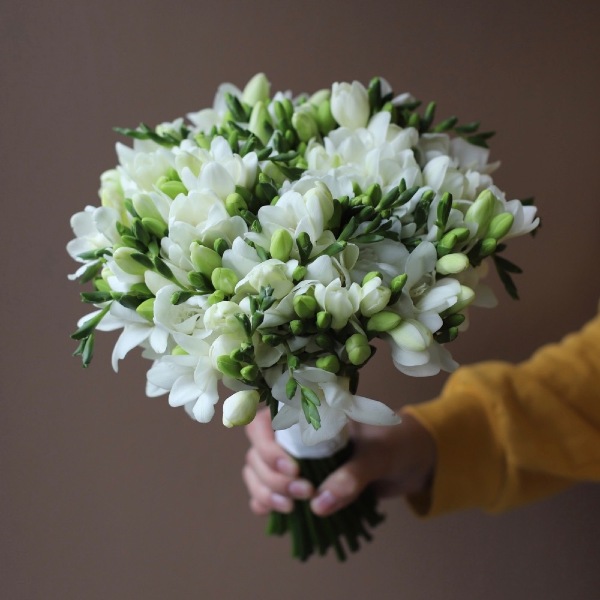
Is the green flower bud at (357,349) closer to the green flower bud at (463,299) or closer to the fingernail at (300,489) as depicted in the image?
the green flower bud at (463,299)

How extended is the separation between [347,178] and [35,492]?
0.61m

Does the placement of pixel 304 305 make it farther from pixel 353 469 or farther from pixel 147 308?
pixel 353 469

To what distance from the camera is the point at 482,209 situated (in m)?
0.51

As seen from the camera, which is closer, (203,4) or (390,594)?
(203,4)

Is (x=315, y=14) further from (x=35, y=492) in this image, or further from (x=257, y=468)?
(x=35, y=492)

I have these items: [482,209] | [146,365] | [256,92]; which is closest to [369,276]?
[482,209]

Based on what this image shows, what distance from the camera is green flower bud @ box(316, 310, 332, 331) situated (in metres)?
0.45

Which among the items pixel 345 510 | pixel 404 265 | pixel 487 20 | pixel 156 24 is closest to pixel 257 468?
pixel 345 510

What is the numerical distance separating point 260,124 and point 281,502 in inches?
18.0

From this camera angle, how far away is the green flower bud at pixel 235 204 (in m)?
0.49

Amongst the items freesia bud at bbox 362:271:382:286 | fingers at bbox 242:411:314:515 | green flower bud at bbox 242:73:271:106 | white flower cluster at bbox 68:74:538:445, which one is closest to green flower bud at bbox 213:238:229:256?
white flower cluster at bbox 68:74:538:445

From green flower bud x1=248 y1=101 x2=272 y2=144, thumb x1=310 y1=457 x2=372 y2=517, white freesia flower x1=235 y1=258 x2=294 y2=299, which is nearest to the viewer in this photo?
white freesia flower x1=235 y1=258 x2=294 y2=299

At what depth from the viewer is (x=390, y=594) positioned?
115 cm

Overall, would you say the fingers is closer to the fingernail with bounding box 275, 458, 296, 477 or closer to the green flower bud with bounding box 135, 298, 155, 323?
the fingernail with bounding box 275, 458, 296, 477
